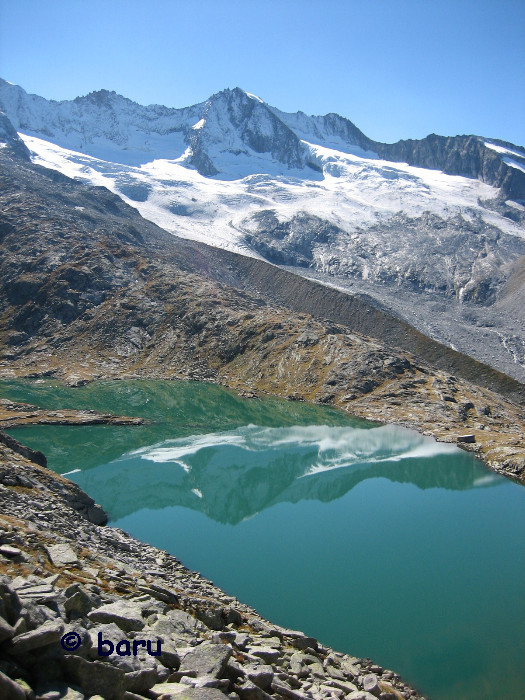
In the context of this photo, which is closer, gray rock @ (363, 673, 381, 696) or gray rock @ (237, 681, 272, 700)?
gray rock @ (237, 681, 272, 700)

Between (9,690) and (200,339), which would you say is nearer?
(9,690)

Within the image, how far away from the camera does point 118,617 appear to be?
16625 mm

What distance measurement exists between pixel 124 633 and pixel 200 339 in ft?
326

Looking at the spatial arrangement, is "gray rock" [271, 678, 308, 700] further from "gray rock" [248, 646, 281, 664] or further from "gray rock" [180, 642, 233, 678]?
"gray rock" [248, 646, 281, 664]

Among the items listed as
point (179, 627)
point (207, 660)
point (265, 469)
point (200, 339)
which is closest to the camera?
point (207, 660)

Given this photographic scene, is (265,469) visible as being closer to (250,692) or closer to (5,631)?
(250,692)

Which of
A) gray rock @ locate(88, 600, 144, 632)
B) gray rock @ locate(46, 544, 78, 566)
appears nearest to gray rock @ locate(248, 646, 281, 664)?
gray rock @ locate(88, 600, 144, 632)

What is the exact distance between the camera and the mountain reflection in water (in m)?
49.7

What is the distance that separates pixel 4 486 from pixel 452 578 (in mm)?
28077

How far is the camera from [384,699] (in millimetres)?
20391

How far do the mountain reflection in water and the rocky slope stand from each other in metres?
6.67

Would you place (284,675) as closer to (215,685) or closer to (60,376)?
(215,685)

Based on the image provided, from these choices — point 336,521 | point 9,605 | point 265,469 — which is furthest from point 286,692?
point 265,469

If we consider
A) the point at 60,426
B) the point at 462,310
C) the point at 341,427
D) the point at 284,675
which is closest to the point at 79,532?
the point at 284,675
